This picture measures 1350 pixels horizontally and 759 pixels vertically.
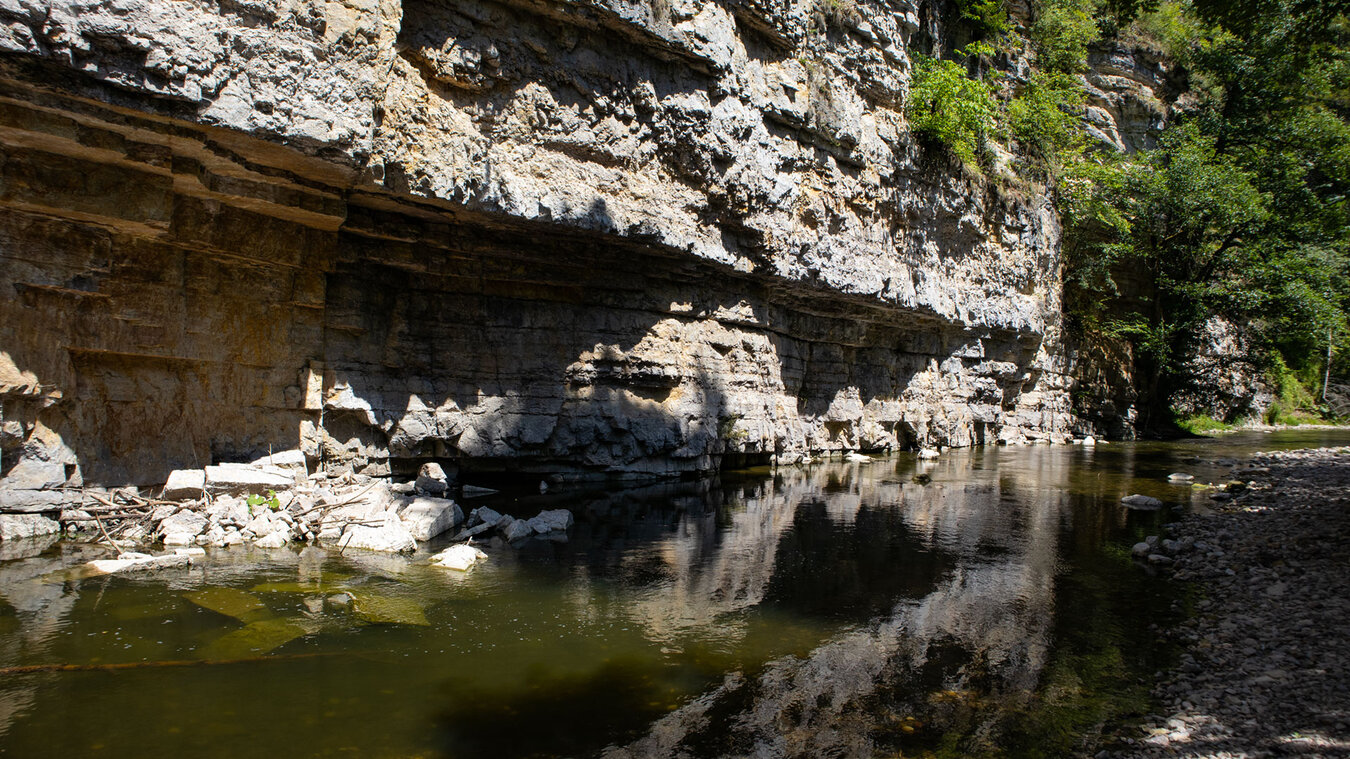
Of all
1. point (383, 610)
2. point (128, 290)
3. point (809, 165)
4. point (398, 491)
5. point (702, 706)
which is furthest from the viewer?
point (809, 165)

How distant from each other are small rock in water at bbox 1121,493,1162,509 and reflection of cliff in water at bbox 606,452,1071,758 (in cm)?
106

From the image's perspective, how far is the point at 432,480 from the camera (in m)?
12.5

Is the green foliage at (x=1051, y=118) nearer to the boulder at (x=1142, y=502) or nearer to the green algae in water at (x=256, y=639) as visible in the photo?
the boulder at (x=1142, y=502)

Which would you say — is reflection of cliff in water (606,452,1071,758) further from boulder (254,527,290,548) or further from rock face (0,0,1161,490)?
boulder (254,527,290,548)

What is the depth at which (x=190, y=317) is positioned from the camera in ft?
34.3

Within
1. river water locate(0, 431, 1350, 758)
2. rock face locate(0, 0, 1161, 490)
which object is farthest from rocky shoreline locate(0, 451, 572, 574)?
rock face locate(0, 0, 1161, 490)

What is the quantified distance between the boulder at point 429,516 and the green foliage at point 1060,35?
28.2 m

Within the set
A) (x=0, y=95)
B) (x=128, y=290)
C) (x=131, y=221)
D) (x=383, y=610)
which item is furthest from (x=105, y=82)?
(x=383, y=610)

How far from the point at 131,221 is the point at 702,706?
8997 mm

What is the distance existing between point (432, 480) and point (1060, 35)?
92.7 feet

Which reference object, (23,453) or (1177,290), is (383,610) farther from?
(1177,290)

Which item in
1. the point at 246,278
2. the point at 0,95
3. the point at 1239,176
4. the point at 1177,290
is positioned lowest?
the point at 246,278

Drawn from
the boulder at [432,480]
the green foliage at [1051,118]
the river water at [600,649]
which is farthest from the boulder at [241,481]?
the green foliage at [1051,118]

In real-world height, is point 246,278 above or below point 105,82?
below
